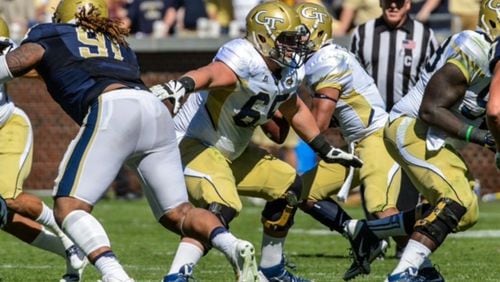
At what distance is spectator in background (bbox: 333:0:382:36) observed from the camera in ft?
43.1

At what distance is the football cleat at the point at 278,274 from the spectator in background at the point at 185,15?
7.66 m

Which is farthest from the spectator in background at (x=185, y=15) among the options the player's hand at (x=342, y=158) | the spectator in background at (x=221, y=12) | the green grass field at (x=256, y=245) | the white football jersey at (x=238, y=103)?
the player's hand at (x=342, y=158)

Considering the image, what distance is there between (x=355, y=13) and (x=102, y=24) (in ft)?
24.3

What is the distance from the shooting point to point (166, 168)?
620cm

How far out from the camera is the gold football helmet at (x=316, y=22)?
8.14 meters

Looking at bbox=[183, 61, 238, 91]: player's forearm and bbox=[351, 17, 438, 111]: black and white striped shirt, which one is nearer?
bbox=[183, 61, 238, 91]: player's forearm

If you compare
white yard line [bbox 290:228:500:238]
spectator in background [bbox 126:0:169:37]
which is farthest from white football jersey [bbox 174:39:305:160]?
spectator in background [bbox 126:0:169:37]

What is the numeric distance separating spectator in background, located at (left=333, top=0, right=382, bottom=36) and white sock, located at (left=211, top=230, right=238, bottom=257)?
696 centimetres

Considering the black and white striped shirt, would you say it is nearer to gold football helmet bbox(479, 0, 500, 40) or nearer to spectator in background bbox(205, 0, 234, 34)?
gold football helmet bbox(479, 0, 500, 40)

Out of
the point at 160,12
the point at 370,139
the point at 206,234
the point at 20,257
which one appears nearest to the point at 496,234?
the point at 370,139

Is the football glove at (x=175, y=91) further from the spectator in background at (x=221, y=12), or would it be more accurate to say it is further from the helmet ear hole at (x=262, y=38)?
the spectator in background at (x=221, y=12)

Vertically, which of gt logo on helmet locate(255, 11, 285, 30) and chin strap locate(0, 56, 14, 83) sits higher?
chin strap locate(0, 56, 14, 83)

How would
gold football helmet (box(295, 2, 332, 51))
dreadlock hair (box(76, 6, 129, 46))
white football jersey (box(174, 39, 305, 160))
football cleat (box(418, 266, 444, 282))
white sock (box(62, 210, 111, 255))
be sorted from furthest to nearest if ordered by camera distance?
gold football helmet (box(295, 2, 332, 51))
football cleat (box(418, 266, 444, 282))
white football jersey (box(174, 39, 305, 160))
dreadlock hair (box(76, 6, 129, 46))
white sock (box(62, 210, 111, 255))

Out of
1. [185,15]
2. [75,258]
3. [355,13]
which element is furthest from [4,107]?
[185,15]
